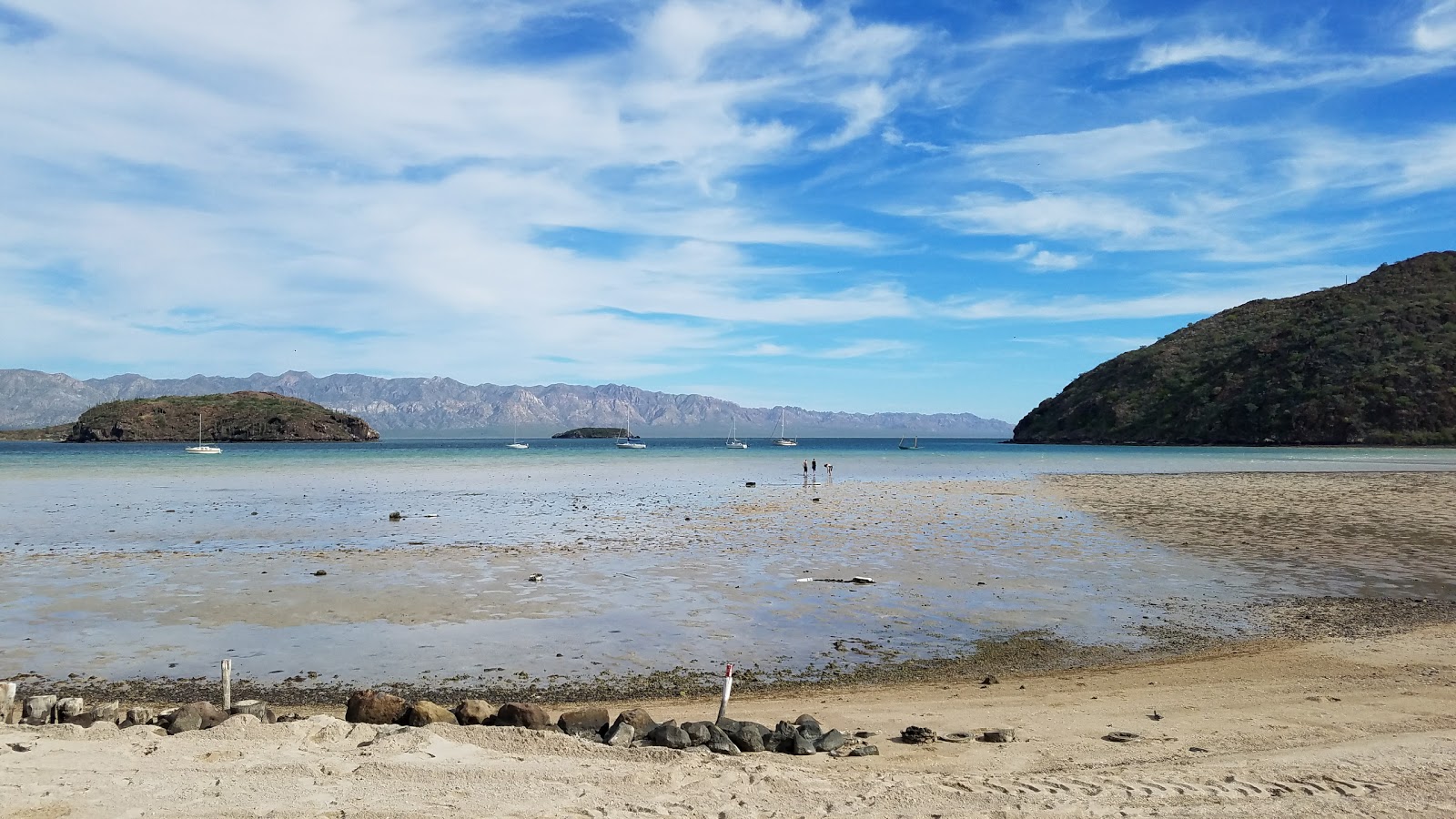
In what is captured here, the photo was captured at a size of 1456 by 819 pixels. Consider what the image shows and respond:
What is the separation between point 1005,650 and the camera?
13.9m

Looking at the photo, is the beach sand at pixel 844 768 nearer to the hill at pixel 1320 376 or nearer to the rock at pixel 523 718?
the rock at pixel 523 718

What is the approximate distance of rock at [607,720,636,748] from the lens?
9.23m

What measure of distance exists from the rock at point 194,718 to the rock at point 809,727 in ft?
20.2

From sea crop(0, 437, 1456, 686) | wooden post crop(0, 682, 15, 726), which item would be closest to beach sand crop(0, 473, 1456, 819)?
wooden post crop(0, 682, 15, 726)

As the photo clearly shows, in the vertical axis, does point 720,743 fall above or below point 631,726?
below

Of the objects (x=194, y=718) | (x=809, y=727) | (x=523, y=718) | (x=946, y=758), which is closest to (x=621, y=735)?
(x=523, y=718)

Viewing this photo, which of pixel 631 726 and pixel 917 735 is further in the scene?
pixel 917 735

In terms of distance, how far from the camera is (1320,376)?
143125mm

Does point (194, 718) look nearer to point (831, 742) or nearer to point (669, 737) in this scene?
point (669, 737)

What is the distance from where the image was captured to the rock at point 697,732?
9.27m

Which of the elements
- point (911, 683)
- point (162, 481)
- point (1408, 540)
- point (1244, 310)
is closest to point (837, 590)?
point (911, 683)

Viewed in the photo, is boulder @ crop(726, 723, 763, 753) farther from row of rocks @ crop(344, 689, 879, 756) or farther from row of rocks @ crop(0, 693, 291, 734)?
row of rocks @ crop(0, 693, 291, 734)

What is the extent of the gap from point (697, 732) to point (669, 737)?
0.99 ft

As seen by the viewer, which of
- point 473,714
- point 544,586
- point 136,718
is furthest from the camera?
point 544,586
